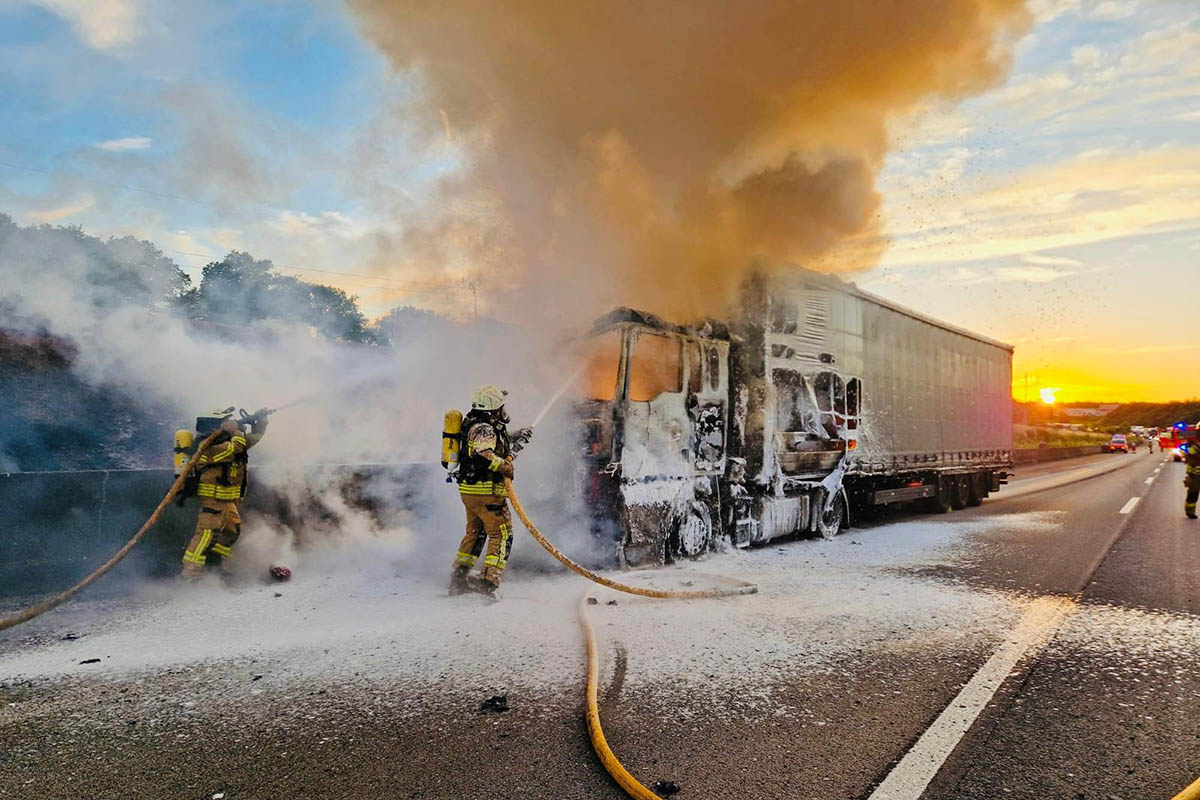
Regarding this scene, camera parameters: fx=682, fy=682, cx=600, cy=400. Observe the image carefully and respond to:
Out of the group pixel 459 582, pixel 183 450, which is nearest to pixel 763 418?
pixel 459 582

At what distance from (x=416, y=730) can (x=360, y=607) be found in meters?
2.44

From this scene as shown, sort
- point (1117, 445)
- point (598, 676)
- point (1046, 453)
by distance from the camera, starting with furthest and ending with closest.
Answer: point (1117, 445) < point (1046, 453) < point (598, 676)

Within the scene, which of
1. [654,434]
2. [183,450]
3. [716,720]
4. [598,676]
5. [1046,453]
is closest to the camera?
[716,720]

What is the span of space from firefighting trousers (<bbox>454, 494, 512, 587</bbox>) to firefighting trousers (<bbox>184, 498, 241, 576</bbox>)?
214 centimetres

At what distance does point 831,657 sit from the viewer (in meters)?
4.09

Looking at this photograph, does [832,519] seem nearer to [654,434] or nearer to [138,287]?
[654,434]

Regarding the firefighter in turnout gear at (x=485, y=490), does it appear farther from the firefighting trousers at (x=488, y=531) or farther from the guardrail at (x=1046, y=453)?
the guardrail at (x=1046, y=453)

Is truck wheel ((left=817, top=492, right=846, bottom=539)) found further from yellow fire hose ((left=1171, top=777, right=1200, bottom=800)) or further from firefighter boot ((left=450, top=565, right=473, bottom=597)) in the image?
yellow fire hose ((left=1171, top=777, right=1200, bottom=800))

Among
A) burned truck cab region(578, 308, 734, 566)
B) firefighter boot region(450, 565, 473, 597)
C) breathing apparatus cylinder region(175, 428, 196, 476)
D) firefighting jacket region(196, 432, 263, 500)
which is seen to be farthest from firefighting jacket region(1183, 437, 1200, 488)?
breathing apparatus cylinder region(175, 428, 196, 476)

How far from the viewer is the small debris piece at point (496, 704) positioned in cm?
330

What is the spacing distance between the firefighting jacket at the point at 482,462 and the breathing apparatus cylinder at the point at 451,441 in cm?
6

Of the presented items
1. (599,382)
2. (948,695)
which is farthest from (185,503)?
(948,695)

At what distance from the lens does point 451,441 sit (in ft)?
18.7

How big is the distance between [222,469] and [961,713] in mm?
5820
